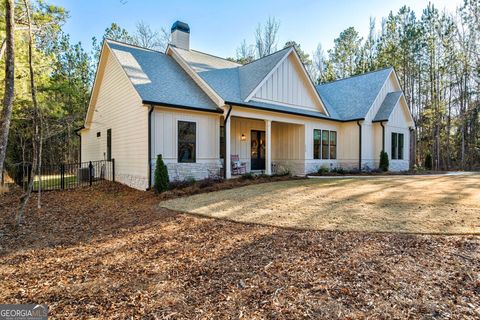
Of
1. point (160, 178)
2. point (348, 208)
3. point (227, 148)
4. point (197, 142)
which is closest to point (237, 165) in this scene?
point (227, 148)

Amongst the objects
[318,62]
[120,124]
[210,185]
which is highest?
[318,62]

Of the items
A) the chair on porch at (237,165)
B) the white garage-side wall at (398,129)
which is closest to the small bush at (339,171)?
the white garage-side wall at (398,129)

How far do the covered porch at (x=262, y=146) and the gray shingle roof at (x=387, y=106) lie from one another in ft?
17.6

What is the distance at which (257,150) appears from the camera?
1530 centimetres

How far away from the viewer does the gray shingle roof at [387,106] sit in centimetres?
1621

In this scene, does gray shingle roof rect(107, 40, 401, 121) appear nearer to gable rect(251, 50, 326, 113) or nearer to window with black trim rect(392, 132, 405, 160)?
gable rect(251, 50, 326, 113)

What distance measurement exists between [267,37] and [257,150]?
1907cm

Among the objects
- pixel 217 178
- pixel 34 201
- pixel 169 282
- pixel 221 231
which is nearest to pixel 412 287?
pixel 169 282

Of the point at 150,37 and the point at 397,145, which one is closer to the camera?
the point at 397,145

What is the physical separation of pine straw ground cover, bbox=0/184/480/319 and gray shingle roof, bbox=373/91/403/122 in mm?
13221

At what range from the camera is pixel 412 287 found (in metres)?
2.99

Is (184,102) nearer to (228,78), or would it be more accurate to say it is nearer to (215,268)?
(228,78)

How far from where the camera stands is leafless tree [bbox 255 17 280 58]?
29219 mm

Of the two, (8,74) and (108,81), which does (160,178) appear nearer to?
(8,74)
